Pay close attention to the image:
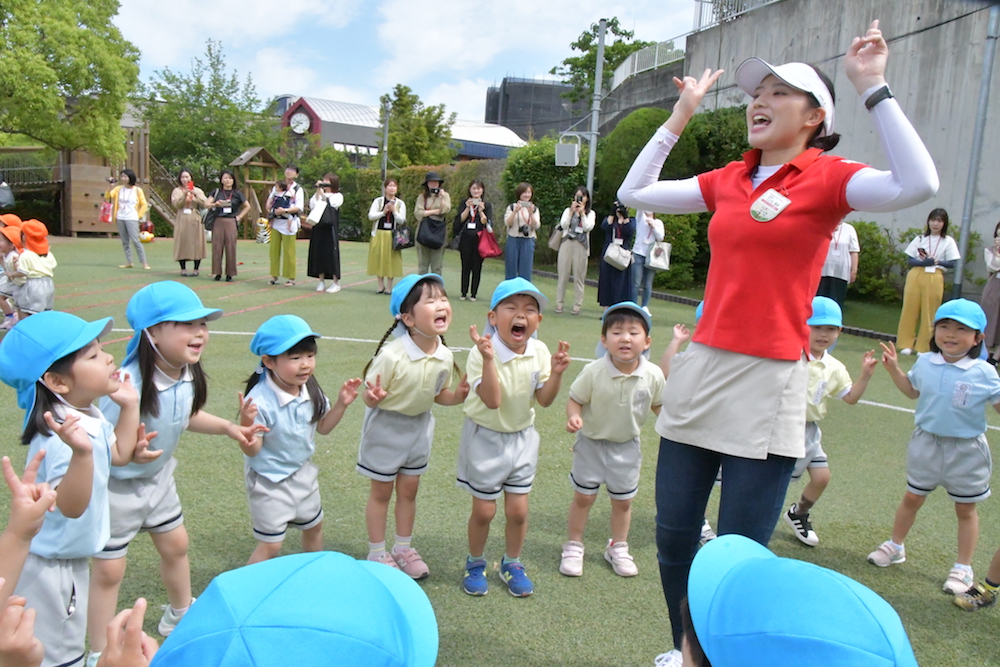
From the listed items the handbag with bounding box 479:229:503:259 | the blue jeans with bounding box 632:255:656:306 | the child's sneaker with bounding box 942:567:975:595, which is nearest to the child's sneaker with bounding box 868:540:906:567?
the child's sneaker with bounding box 942:567:975:595

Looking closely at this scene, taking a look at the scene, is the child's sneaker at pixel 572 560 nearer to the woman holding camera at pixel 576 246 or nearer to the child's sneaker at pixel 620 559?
the child's sneaker at pixel 620 559

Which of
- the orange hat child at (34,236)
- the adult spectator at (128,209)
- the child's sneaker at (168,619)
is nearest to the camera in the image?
the child's sneaker at (168,619)

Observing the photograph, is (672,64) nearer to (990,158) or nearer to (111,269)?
(990,158)

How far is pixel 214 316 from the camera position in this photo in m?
3.25

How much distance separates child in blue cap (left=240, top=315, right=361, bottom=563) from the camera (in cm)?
317

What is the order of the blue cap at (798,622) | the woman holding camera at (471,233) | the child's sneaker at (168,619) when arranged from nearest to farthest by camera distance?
the blue cap at (798,622), the child's sneaker at (168,619), the woman holding camera at (471,233)

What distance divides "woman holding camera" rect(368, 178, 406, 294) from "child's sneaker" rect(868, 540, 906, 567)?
9580 mm

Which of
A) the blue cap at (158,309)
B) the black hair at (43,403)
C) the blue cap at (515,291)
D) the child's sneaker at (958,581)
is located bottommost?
the child's sneaker at (958,581)

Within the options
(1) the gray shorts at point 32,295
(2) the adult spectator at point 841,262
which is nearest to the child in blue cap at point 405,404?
(1) the gray shorts at point 32,295

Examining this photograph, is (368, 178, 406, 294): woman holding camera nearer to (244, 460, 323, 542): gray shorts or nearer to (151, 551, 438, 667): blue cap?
(244, 460, 323, 542): gray shorts

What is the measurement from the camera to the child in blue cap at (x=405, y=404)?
3.55 meters

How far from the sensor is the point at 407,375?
354 cm

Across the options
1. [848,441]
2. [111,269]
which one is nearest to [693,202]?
[848,441]

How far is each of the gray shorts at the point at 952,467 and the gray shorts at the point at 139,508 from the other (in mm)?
3425
